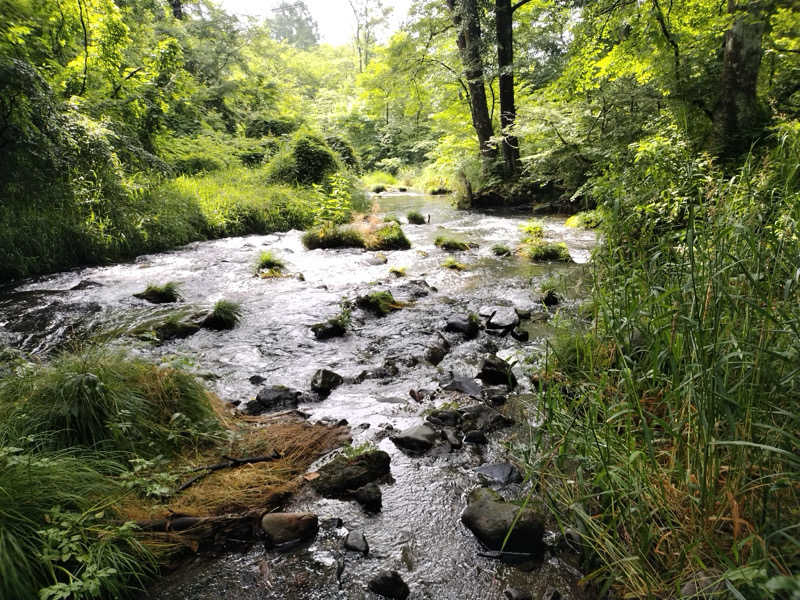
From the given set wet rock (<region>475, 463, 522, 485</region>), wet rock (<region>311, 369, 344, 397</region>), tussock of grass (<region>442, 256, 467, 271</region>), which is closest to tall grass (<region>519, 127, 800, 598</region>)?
wet rock (<region>475, 463, 522, 485</region>)

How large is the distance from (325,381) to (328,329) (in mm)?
1528

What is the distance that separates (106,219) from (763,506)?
1089 centimetres

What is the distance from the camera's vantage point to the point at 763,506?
64.6 inches

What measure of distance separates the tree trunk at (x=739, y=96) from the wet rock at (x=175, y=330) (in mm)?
8946

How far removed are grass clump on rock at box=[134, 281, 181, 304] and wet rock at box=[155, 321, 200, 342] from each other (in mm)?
1398

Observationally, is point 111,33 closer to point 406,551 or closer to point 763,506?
point 406,551

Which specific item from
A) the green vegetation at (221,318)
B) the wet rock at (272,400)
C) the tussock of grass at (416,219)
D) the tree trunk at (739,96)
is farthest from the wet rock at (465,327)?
the tussock of grass at (416,219)

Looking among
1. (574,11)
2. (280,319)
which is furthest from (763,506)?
(574,11)

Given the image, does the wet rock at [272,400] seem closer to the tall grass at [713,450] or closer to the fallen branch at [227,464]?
the fallen branch at [227,464]

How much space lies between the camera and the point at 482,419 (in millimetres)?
3602

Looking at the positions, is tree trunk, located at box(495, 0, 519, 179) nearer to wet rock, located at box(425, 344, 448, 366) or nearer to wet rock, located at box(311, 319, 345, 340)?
wet rock, located at box(311, 319, 345, 340)

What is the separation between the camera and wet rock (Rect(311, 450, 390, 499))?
2789 millimetres

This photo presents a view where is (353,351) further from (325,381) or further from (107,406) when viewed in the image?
(107,406)

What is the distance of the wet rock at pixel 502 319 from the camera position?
5.71 m
